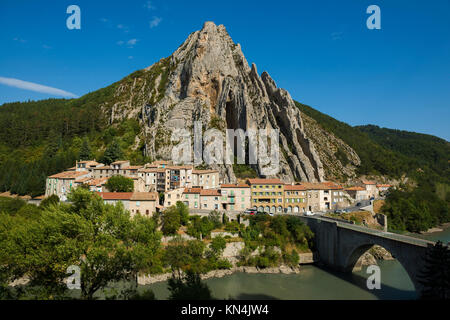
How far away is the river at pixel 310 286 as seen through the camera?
22141 mm

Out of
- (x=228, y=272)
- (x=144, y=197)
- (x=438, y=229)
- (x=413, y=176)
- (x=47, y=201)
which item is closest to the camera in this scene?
(x=228, y=272)

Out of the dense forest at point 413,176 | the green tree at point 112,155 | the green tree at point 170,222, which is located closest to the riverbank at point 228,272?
the green tree at point 170,222

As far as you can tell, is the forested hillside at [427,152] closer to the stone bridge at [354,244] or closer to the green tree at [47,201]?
the stone bridge at [354,244]

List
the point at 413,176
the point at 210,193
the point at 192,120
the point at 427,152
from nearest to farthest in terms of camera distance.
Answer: the point at 210,193
the point at 192,120
the point at 413,176
the point at 427,152

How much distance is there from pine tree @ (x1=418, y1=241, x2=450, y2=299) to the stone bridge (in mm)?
1488

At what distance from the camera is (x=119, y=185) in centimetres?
3850

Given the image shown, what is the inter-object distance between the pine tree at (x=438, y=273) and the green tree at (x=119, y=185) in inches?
1450

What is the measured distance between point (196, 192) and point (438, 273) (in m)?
28.3

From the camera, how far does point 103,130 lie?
75.4 meters

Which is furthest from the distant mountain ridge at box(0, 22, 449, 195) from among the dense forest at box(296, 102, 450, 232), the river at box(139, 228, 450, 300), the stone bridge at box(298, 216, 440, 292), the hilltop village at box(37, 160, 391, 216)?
the river at box(139, 228, 450, 300)

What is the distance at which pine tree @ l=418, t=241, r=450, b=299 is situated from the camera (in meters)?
16.5

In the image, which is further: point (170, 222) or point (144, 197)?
point (144, 197)

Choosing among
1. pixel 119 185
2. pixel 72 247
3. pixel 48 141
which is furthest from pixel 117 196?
pixel 48 141

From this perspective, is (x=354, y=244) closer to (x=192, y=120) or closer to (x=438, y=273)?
(x=438, y=273)
